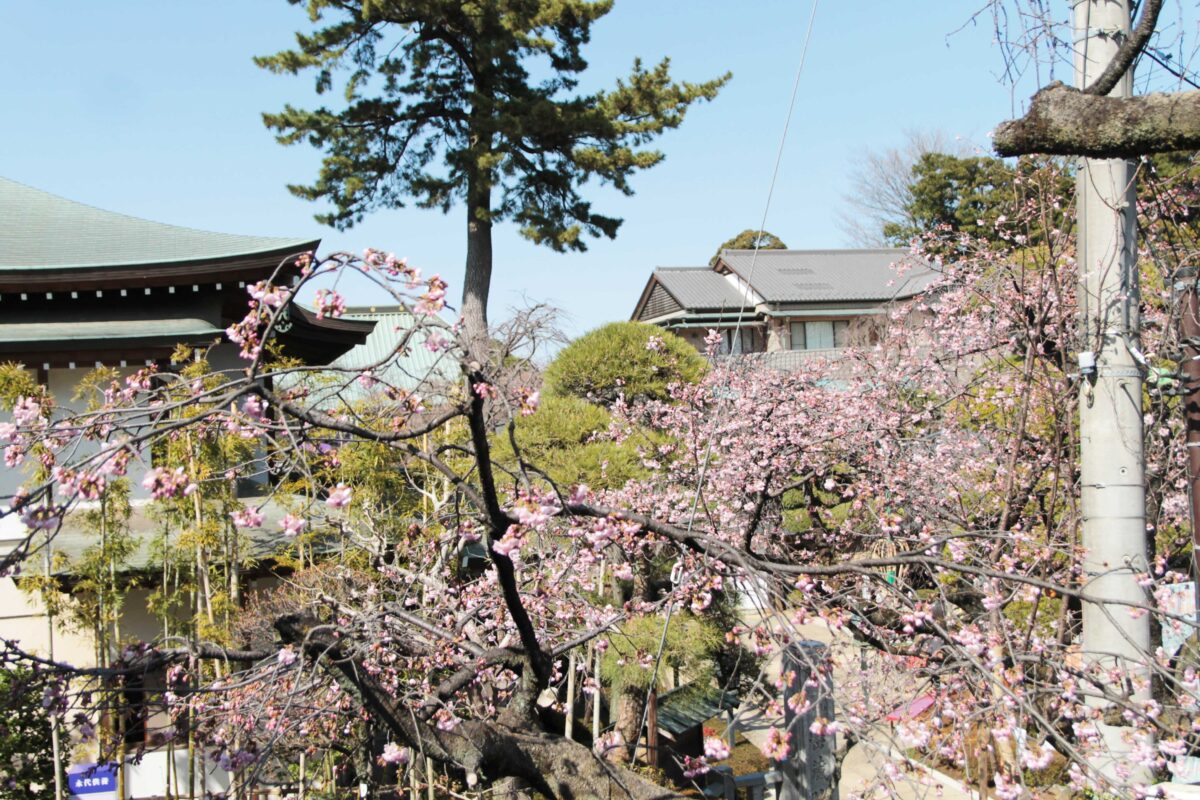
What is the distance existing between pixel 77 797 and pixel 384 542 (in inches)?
115

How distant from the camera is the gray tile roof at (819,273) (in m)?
25.3

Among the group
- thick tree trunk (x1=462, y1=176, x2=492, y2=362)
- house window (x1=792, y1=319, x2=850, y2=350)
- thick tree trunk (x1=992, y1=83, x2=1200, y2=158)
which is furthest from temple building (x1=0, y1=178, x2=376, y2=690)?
house window (x1=792, y1=319, x2=850, y2=350)

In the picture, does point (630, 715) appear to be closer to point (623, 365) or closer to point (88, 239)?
point (623, 365)

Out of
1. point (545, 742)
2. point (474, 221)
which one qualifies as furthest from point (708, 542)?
point (474, 221)

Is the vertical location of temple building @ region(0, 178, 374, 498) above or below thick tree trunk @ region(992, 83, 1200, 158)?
above

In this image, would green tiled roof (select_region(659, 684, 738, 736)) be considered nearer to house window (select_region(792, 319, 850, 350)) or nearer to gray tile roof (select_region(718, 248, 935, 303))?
gray tile roof (select_region(718, 248, 935, 303))

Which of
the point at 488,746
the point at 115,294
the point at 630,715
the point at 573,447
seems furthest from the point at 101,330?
the point at 488,746

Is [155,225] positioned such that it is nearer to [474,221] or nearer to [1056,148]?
[474,221]

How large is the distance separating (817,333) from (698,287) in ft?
12.8

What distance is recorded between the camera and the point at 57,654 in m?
7.68

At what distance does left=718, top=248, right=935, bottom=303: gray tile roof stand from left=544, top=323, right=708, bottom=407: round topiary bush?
16.4 metres

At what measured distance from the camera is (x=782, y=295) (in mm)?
25062

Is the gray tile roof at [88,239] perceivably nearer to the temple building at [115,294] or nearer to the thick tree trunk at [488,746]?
the temple building at [115,294]

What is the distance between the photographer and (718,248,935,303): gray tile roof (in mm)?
25328
